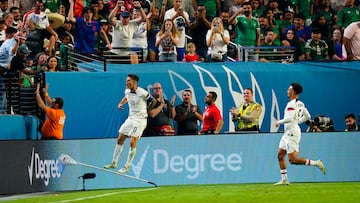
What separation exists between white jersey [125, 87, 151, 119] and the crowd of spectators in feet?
7.42

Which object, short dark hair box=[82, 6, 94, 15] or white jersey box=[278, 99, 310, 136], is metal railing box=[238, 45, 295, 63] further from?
white jersey box=[278, 99, 310, 136]

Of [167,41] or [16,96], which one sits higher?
[167,41]

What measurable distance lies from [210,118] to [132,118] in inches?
67.8

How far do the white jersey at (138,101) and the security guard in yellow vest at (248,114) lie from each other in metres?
2.00

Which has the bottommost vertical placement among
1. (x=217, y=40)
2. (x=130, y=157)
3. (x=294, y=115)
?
(x=130, y=157)

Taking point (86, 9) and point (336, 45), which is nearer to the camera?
point (86, 9)

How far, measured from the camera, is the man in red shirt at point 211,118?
23.4m

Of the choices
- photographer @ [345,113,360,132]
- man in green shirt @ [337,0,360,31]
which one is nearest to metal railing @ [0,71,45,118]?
photographer @ [345,113,360,132]

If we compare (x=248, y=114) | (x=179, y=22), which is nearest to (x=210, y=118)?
(x=248, y=114)

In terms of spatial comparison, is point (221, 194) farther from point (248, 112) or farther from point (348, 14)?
point (348, 14)

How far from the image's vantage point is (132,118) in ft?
75.8

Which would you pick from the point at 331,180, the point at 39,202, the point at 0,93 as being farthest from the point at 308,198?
the point at 0,93

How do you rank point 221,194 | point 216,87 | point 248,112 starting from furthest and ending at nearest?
point 216,87 < point 248,112 < point 221,194

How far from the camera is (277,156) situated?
22.5 metres
